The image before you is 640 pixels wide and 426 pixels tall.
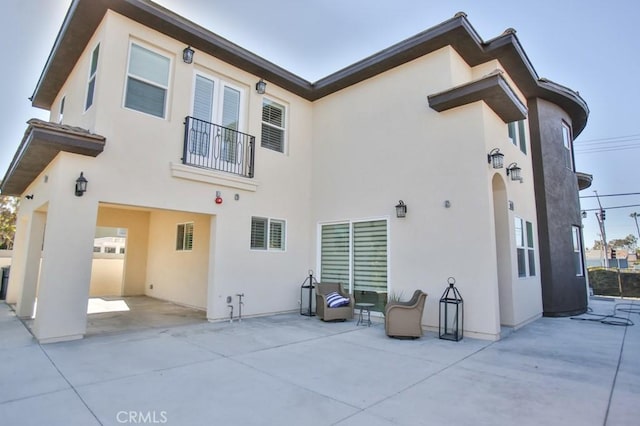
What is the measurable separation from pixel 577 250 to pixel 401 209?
6.91 metres

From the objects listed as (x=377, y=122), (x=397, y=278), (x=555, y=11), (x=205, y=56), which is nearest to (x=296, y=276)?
(x=397, y=278)

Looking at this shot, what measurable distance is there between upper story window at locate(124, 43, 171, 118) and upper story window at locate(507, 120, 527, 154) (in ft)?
27.1

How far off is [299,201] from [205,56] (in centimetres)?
440

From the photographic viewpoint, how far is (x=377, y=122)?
29.6ft

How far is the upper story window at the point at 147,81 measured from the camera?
23.6ft

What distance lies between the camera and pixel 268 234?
9.27 meters

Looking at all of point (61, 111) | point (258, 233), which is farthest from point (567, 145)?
point (61, 111)

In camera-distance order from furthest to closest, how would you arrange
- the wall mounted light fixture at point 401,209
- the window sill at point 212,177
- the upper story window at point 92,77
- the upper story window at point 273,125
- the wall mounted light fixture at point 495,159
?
1. the upper story window at point 273,125
2. the wall mounted light fixture at point 401,209
3. the window sill at point 212,177
4. the upper story window at point 92,77
5. the wall mounted light fixture at point 495,159

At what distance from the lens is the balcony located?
7895mm

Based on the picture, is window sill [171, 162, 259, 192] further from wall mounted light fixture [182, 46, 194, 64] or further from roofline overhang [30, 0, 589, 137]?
roofline overhang [30, 0, 589, 137]

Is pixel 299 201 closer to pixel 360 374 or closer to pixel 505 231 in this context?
pixel 505 231

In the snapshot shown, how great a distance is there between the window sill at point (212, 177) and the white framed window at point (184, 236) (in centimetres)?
314

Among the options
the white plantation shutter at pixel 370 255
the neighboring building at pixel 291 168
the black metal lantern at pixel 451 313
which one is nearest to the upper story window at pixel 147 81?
the neighboring building at pixel 291 168

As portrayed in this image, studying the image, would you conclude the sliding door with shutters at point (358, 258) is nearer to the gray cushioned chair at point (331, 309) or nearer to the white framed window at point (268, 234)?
the gray cushioned chair at point (331, 309)
